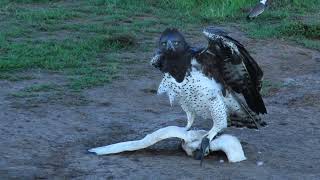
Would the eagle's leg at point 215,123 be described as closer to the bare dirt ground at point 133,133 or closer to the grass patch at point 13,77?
the bare dirt ground at point 133,133

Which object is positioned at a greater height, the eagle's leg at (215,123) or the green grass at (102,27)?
the eagle's leg at (215,123)

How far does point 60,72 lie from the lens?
8.03 metres

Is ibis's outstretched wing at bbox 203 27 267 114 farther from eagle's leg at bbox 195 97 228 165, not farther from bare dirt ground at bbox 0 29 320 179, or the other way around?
bare dirt ground at bbox 0 29 320 179

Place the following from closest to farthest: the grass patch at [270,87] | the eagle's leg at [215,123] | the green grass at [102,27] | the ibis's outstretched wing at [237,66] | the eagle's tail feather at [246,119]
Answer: the ibis's outstretched wing at [237,66] → the eagle's leg at [215,123] → the eagle's tail feather at [246,119] → the grass patch at [270,87] → the green grass at [102,27]

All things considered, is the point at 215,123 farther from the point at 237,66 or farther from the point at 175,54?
the point at 175,54

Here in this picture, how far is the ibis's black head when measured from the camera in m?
5.01

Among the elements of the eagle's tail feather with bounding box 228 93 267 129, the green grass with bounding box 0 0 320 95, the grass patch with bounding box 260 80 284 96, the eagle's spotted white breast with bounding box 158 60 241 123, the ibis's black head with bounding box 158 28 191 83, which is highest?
the ibis's black head with bounding box 158 28 191 83

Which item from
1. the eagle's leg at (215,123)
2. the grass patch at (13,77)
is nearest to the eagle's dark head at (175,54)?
the eagle's leg at (215,123)

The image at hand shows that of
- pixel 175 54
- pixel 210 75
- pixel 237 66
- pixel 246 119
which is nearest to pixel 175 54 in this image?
pixel 175 54

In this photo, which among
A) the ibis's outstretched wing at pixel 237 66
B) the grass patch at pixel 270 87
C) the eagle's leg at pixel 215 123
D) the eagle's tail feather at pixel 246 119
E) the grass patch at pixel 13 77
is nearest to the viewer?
the ibis's outstretched wing at pixel 237 66

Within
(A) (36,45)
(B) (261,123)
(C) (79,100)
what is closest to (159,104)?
(C) (79,100)

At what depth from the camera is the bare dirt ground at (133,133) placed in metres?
4.98

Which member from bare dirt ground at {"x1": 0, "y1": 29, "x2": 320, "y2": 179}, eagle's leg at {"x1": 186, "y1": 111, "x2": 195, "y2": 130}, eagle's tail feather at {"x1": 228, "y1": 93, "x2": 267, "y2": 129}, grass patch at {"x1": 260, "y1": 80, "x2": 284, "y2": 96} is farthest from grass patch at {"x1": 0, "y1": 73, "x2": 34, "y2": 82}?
eagle's tail feather at {"x1": 228, "y1": 93, "x2": 267, "y2": 129}

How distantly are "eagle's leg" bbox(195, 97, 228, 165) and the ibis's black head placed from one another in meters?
0.32
